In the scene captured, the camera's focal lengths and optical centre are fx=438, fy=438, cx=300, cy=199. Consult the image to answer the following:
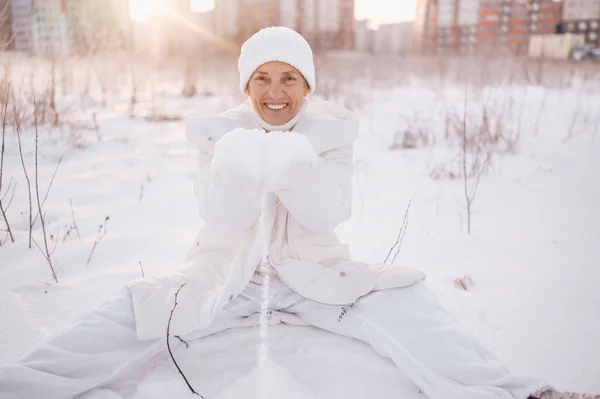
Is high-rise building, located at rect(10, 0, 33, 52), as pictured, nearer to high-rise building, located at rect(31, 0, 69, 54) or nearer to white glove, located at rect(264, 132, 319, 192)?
high-rise building, located at rect(31, 0, 69, 54)

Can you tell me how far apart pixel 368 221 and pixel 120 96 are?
671 centimetres

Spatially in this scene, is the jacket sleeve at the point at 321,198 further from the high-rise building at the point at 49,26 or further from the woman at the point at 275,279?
the high-rise building at the point at 49,26

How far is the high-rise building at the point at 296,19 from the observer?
14.1 m

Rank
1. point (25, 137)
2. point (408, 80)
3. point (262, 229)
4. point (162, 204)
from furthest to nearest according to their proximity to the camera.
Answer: point (408, 80) → point (25, 137) → point (162, 204) → point (262, 229)

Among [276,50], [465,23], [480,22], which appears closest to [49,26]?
[276,50]

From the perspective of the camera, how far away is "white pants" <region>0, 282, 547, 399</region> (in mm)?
1197

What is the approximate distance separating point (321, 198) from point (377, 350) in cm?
56

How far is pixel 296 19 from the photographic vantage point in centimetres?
1377

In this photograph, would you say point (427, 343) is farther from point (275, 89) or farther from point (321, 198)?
point (275, 89)

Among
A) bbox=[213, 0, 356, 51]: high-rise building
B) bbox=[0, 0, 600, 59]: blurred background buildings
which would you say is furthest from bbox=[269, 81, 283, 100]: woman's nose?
bbox=[213, 0, 356, 51]: high-rise building

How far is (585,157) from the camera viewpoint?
419 cm

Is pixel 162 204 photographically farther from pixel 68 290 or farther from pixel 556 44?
pixel 556 44

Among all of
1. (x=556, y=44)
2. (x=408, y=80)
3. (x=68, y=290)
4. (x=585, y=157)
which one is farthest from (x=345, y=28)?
(x=68, y=290)

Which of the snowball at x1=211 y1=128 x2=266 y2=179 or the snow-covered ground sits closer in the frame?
the snowball at x1=211 y1=128 x2=266 y2=179
